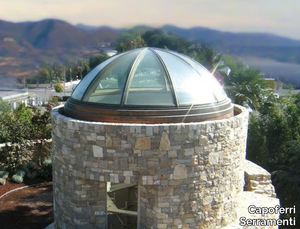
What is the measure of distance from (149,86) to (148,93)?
167 millimetres

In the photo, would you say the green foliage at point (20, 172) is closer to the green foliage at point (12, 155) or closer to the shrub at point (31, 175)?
the shrub at point (31, 175)

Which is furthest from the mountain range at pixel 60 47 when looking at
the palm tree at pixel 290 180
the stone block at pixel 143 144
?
the palm tree at pixel 290 180

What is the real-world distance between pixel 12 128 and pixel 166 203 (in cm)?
988

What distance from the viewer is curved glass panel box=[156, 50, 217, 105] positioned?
7.04 metres

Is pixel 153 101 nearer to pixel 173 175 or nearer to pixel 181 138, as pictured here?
pixel 181 138

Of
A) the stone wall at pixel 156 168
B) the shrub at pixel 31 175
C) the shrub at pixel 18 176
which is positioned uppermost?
the stone wall at pixel 156 168

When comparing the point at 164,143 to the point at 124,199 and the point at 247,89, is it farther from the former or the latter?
the point at 247,89

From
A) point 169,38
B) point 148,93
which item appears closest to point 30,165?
point 148,93

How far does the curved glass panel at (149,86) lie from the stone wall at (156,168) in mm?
675

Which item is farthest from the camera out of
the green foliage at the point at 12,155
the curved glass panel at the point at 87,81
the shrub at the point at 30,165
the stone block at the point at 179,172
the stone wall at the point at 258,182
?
the shrub at the point at 30,165

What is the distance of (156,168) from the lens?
258 inches

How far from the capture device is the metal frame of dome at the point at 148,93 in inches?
268

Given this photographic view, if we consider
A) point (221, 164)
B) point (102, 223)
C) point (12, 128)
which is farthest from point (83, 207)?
point (12, 128)

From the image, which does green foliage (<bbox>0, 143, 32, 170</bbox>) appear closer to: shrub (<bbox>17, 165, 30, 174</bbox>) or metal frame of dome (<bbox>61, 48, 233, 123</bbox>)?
shrub (<bbox>17, 165, 30, 174</bbox>)
